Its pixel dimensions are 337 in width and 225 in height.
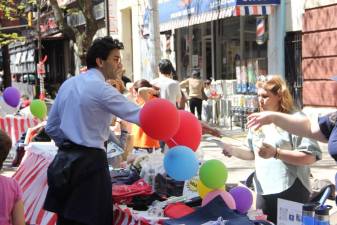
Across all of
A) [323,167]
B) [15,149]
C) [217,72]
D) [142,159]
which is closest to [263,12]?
[217,72]

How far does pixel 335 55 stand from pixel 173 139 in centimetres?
915

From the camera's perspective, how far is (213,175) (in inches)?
141

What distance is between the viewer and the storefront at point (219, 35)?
14.6 meters

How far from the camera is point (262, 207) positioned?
3949mm

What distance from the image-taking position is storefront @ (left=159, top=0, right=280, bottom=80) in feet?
47.9

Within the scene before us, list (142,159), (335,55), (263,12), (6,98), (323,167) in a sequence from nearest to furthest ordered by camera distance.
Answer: (142,159)
(6,98)
(323,167)
(335,55)
(263,12)

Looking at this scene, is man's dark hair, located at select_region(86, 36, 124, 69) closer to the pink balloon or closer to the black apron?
the black apron

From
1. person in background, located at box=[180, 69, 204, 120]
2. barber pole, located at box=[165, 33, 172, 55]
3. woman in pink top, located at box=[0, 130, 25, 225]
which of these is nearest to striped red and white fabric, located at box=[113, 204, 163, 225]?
woman in pink top, located at box=[0, 130, 25, 225]

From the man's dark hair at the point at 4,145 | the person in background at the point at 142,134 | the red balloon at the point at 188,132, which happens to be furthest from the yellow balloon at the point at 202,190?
the person in background at the point at 142,134

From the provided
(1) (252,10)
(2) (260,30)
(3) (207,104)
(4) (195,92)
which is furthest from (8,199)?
(3) (207,104)

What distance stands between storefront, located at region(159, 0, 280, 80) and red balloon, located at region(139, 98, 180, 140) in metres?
10.7

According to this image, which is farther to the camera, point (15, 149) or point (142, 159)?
point (15, 149)

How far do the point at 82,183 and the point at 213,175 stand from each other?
84 centimetres

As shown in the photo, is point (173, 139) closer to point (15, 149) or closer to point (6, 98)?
point (6, 98)
